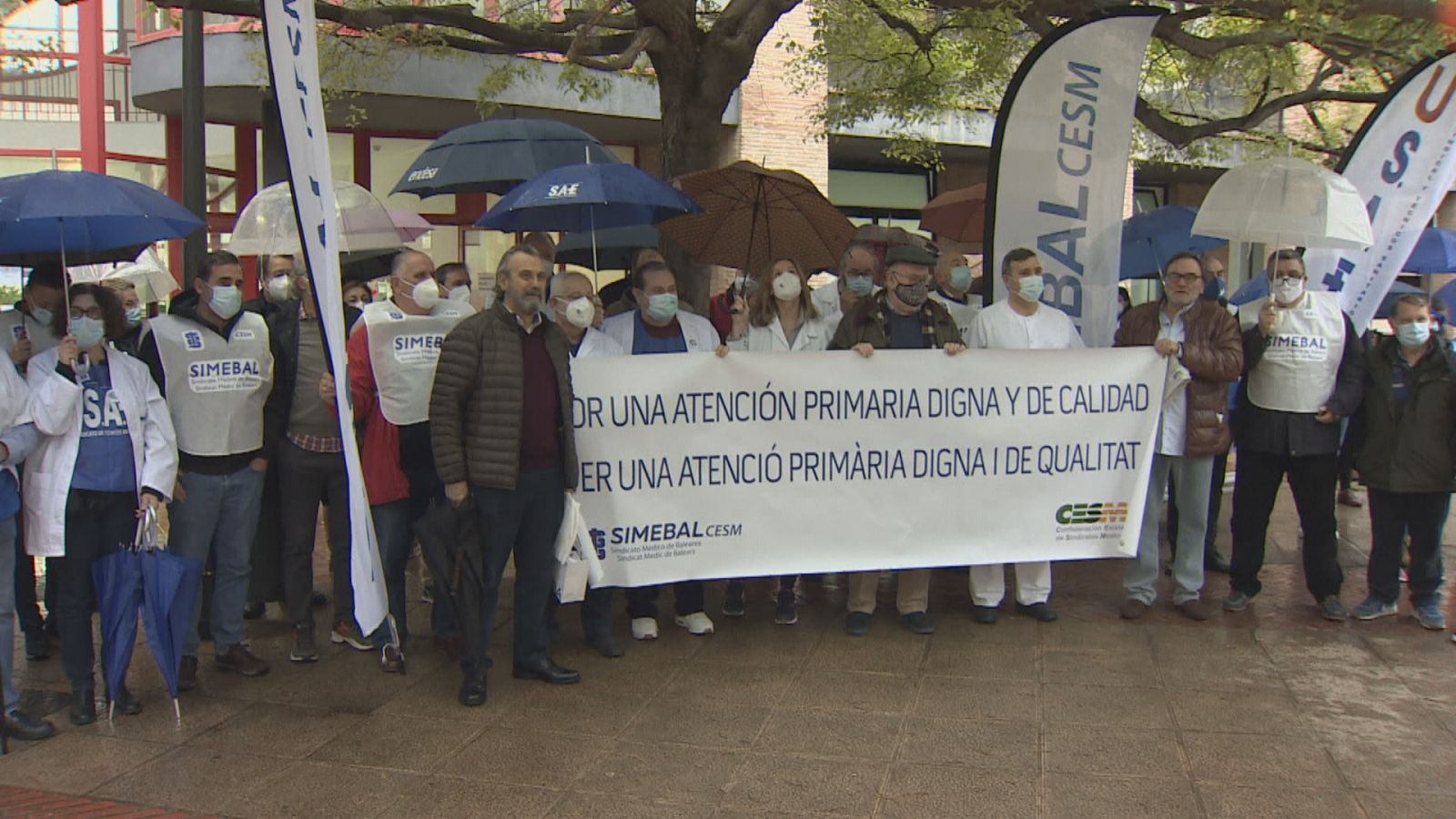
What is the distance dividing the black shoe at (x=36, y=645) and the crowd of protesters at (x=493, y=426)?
0.05 ft

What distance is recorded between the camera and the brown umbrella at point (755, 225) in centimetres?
755

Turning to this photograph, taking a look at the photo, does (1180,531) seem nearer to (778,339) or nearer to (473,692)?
(778,339)

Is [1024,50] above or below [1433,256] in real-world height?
above

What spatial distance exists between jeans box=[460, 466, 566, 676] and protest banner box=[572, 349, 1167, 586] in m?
0.46

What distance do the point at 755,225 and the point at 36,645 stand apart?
4.48 m

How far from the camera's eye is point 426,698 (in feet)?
18.5

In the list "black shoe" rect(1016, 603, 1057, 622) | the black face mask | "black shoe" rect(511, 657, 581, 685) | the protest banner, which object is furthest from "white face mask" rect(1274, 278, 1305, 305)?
"black shoe" rect(511, 657, 581, 685)

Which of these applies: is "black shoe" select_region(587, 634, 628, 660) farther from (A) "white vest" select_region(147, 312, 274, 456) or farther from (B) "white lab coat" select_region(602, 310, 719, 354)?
(A) "white vest" select_region(147, 312, 274, 456)

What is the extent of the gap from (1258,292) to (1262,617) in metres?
3.39

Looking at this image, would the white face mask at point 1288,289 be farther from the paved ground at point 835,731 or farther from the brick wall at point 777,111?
the brick wall at point 777,111

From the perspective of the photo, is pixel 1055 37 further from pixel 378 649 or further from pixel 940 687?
pixel 378 649

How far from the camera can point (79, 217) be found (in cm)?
570

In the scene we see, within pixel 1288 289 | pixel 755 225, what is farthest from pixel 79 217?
pixel 1288 289

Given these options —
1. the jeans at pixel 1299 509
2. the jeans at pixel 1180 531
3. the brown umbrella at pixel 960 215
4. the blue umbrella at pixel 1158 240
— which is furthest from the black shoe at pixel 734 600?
the brown umbrella at pixel 960 215
